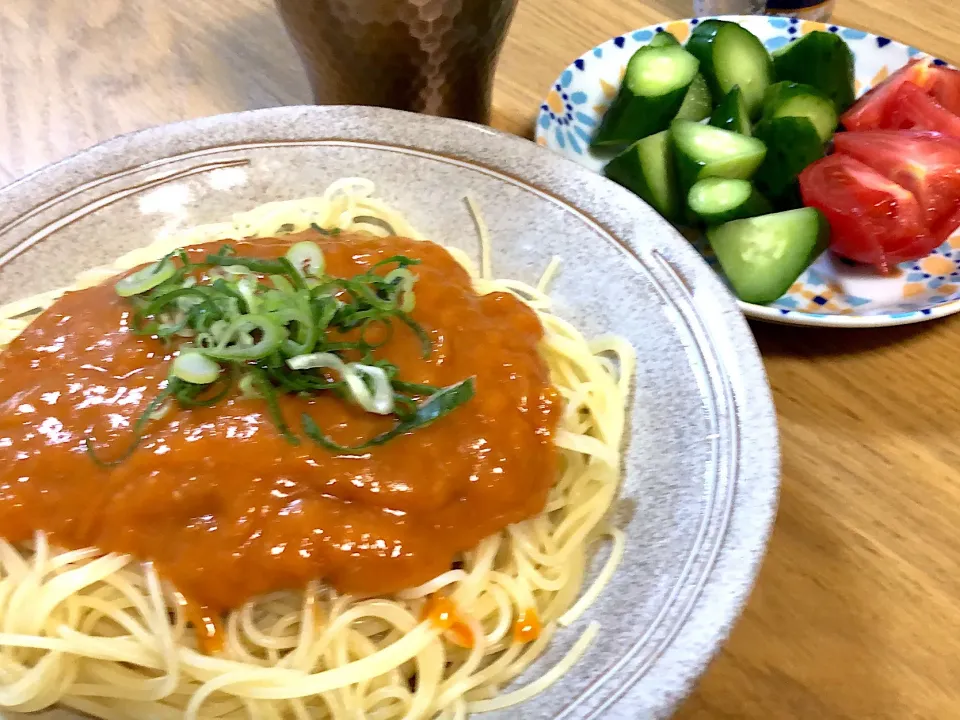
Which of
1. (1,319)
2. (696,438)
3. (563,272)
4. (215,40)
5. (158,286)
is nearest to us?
(696,438)

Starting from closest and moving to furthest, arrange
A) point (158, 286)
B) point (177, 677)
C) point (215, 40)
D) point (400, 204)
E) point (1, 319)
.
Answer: point (177, 677) → point (158, 286) → point (1, 319) → point (400, 204) → point (215, 40)

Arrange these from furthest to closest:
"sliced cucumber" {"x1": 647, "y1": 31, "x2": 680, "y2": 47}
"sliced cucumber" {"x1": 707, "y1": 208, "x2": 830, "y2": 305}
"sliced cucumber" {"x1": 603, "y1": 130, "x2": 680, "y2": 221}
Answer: "sliced cucumber" {"x1": 647, "y1": 31, "x2": 680, "y2": 47}
"sliced cucumber" {"x1": 603, "y1": 130, "x2": 680, "y2": 221}
"sliced cucumber" {"x1": 707, "y1": 208, "x2": 830, "y2": 305}

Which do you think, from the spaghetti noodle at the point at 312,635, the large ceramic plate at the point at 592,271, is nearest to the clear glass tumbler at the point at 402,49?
the large ceramic plate at the point at 592,271

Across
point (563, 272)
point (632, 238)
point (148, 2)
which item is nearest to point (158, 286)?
point (563, 272)

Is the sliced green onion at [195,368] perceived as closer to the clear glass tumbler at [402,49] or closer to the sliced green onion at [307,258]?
the sliced green onion at [307,258]

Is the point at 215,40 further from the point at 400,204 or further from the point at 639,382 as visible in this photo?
the point at 639,382

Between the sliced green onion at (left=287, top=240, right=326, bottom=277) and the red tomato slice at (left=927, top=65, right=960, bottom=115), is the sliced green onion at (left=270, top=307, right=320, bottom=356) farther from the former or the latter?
the red tomato slice at (left=927, top=65, right=960, bottom=115)

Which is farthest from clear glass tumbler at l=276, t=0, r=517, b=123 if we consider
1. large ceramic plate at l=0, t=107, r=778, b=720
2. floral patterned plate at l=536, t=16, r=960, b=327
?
floral patterned plate at l=536, t=16, r=960, b=327
